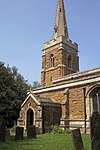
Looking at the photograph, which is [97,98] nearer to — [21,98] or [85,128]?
[85,128]

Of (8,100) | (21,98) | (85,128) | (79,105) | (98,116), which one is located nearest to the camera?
(98,116)

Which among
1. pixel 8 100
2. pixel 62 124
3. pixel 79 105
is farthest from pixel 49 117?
pixel 8 100

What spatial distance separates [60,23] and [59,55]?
7.92 meters

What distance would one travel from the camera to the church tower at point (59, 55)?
3600 centimetres

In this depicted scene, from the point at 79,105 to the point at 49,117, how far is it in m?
3.41

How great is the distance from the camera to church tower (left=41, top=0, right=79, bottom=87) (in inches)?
1417

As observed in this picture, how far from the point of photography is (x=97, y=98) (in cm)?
2050

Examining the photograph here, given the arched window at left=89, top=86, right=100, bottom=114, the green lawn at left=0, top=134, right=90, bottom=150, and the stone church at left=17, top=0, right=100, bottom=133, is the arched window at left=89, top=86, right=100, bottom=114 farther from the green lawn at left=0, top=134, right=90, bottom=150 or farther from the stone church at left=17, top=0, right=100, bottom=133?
→ the green lawn at left=0, top=134, right=90, bottom=150

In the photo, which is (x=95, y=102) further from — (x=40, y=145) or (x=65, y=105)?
(x=40, y=145)

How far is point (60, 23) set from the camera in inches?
1593

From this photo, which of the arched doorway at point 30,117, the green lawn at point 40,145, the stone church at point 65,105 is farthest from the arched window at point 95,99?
the green lawn at point 40,145

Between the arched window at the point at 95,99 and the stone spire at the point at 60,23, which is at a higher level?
the stone spire at the point at 60,23

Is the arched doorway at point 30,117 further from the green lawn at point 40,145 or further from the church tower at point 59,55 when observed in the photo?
the church tower at point 59,55

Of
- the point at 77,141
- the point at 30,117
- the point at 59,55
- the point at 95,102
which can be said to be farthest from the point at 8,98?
the point at 77,141
